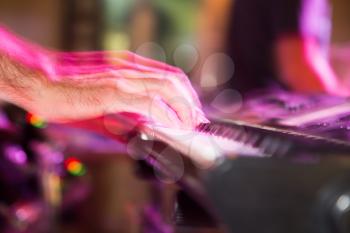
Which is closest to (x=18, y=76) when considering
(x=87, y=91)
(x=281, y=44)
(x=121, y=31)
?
(x=87, y=91)

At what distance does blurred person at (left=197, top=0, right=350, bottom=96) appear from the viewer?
40.8 inches

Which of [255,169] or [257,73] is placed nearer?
[255,169]

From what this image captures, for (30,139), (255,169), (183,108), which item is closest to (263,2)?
(30,139)

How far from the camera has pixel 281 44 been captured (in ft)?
3.61

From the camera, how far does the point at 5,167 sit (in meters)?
0.93

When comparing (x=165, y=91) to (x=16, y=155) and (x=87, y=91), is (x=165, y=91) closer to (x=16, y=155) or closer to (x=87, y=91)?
(x=87, y=91)

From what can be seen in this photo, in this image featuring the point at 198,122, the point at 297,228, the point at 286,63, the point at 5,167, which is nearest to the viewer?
the point at 297,228

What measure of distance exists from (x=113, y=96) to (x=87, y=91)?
0.9 inches

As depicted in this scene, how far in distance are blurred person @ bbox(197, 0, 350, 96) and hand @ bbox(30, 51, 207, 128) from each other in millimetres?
540

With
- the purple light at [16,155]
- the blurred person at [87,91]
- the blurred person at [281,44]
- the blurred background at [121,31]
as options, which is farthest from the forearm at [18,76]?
the blurred background at [121,31]

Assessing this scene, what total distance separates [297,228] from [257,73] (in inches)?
32.7

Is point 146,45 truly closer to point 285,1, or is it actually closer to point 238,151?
point 285,1

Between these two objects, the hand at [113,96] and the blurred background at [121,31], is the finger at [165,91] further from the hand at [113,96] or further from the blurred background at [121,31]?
the blurred background at [121,31]

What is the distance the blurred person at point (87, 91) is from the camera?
446 millimetres
